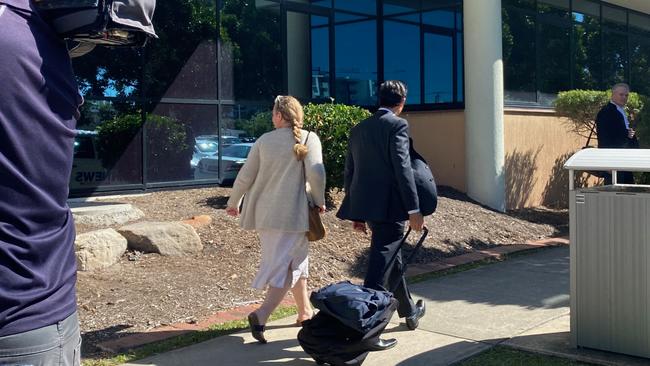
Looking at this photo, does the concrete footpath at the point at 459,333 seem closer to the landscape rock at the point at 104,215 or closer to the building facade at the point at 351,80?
the landscape rock at the point at 104,215

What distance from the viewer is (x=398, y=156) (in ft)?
15.7

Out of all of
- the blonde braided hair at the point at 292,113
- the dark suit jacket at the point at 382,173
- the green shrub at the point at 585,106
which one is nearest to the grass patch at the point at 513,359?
the dark suit jacket at the point at 382,173

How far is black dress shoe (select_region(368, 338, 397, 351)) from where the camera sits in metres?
4.27

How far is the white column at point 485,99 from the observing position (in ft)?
37.6

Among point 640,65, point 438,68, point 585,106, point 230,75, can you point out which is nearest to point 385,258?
point 230,75

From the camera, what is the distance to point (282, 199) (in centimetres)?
492

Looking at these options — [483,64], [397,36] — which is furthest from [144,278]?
[397,36]

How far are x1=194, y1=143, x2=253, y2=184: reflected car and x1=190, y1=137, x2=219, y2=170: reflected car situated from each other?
2.5 inches

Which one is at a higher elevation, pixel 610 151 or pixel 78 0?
pixel 78 0

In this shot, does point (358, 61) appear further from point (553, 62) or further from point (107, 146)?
point (107, 146)

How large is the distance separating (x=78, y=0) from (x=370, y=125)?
3.33 m

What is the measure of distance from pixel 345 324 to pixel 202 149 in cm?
782

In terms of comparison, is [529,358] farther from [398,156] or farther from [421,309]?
[398,156]

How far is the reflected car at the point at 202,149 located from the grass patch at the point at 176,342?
6.02 m
